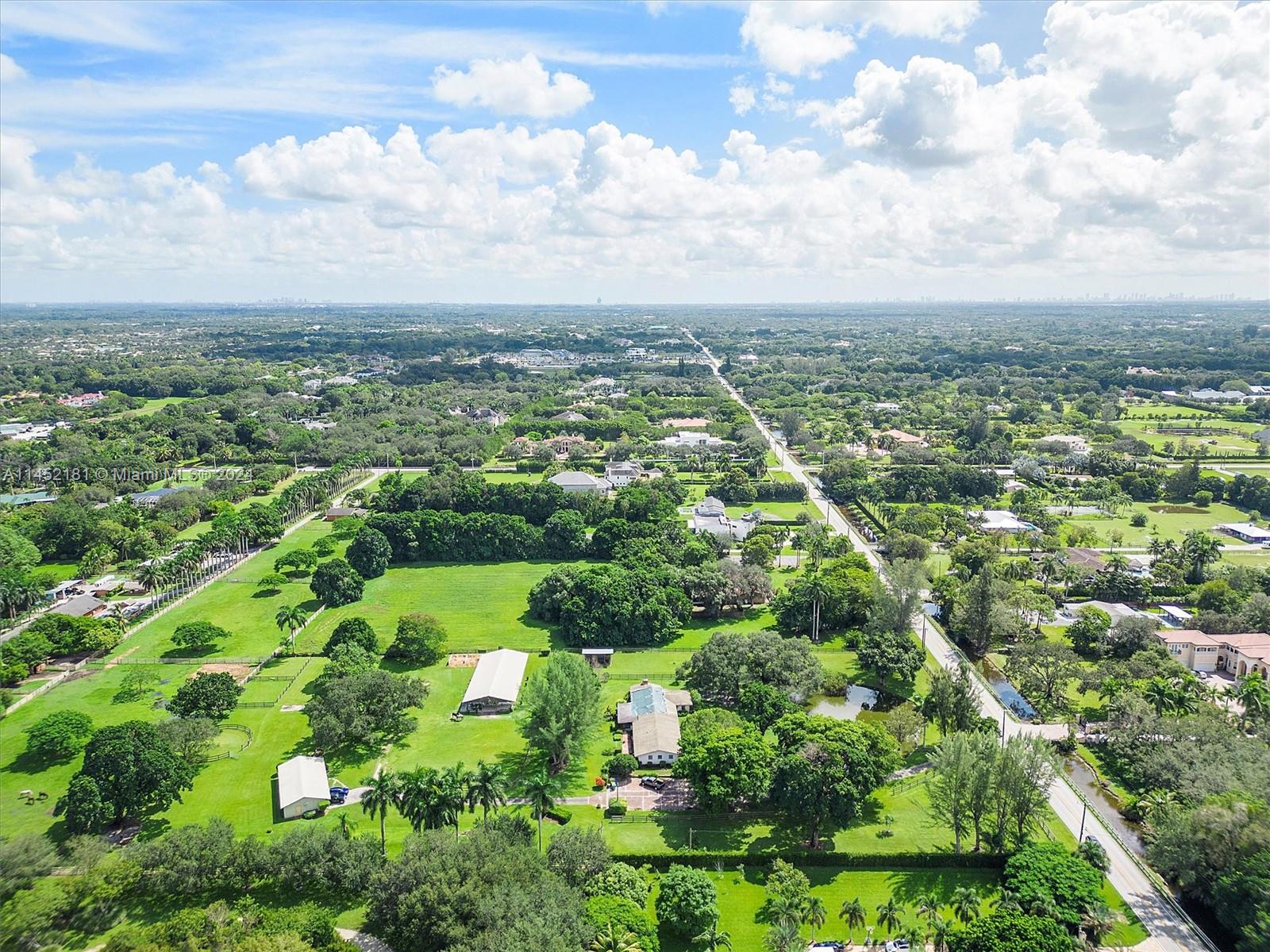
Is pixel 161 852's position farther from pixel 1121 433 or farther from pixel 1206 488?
pixel 1121 433

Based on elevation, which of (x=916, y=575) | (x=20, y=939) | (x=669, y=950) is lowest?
(x=669, y=950)

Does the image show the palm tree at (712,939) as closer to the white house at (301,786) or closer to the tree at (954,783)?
the tree at (954,783)

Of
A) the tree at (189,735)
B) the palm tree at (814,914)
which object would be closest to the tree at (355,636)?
the tree at (189,735)

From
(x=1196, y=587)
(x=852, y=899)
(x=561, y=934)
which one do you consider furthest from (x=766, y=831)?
(x=1196, y=587)

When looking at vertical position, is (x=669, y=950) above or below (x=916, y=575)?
below

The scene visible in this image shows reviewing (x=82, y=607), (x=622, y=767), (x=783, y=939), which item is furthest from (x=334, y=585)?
(x=783, y=939)

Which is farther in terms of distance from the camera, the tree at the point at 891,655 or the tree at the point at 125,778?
the tree at the point at 891,655

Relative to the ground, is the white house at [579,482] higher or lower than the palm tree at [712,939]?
higher
